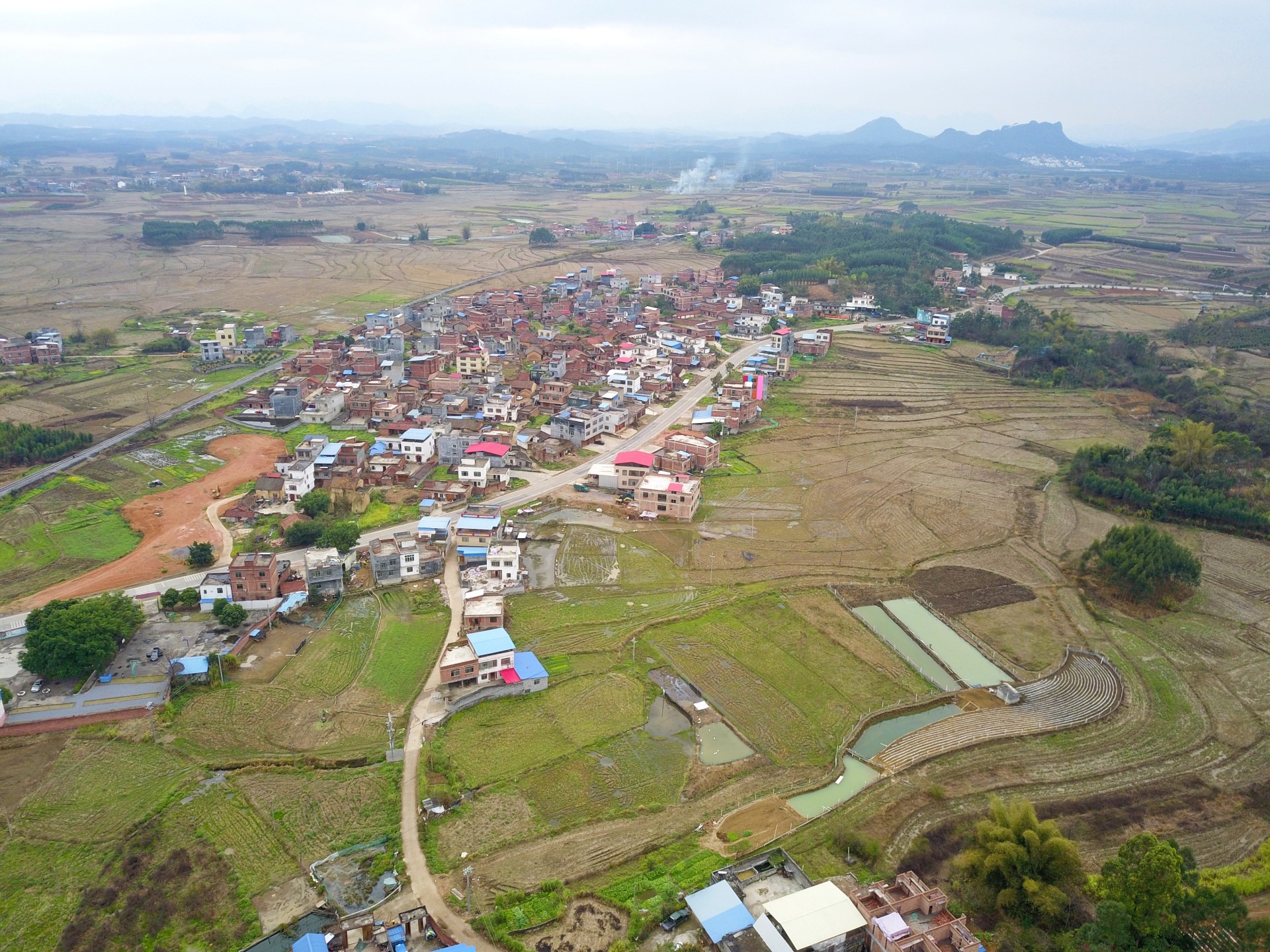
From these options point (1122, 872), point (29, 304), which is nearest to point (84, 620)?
point (1122, 872)

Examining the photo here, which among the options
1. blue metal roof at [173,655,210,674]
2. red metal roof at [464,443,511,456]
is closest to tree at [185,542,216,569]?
blue metal roof at [173,655,210,674]

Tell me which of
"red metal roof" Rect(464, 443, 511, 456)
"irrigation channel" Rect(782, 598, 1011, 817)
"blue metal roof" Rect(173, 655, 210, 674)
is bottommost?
"irrigation channel" Rect(782, 598, 1011, 817)

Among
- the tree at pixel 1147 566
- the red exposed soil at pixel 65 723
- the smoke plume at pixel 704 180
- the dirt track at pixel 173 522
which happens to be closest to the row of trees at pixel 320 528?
the dirt track at pixel 173 522

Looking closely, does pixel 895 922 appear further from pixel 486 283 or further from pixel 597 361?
pixel 486 283

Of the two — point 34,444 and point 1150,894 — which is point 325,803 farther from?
point 34,444

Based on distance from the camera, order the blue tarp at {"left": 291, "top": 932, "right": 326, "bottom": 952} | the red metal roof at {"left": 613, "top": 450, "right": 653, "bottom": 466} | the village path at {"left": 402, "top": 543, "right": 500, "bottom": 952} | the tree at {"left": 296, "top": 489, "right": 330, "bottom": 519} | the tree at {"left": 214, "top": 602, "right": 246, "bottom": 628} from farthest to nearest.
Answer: the red metal roof at {"left": 613, "top": 450, "right": 653, "bottom": 466} < the tree at {"left": 296, "top": 489, "right": 330, "bottom": 519} < the tree at {"left": 214, "top": 602, "right": 246, "bottom": 628} < the village path at {"left": 402, "top": 543, "right": 500, "bottom": 952} < the blue tarp at {"left": 291, "top": 932, "right": 326, "bottom": 952}

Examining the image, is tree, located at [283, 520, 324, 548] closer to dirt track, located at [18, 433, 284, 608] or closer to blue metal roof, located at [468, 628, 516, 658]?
dirt track, located at [18, 433, 284, 608]

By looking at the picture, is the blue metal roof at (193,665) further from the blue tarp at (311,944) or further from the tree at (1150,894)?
the tree at (1150,894)
